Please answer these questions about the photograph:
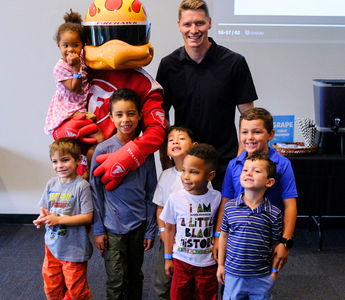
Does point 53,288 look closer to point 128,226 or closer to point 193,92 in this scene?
point 128,226

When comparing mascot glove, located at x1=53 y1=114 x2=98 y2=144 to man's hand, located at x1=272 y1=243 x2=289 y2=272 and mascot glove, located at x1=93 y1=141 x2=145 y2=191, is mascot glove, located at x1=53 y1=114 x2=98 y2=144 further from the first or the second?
man's hand, located at x1=272 y1=243 x2=289 y2=272

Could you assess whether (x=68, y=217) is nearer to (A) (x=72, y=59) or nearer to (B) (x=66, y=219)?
(B) (x=66, y=219)

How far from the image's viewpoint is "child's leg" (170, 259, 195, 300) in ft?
5.32

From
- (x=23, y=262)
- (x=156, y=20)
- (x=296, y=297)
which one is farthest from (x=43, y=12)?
(x=296, y=297)

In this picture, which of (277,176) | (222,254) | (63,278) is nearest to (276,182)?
(277,176)

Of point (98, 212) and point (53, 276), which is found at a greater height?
point (98, 212)

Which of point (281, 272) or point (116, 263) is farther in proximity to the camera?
point (281, 272)

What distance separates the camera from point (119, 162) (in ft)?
5.16

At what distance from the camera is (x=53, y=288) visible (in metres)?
1.76

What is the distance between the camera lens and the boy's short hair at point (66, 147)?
1.63 meters

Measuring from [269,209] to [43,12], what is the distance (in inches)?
103

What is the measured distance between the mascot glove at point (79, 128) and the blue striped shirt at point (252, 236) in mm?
727

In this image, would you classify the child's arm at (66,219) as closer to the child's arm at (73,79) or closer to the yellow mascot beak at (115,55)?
the child's arm at (73,79)

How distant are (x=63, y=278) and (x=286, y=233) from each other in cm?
111
